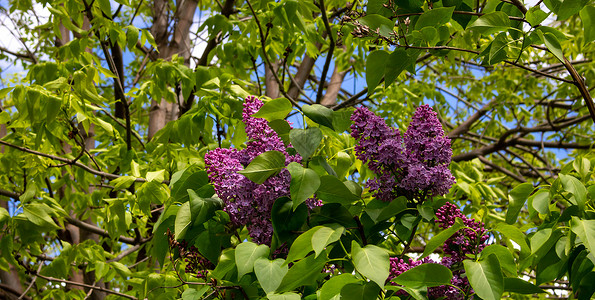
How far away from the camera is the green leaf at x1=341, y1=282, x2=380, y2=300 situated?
0.99 m

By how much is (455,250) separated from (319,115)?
0.45 meters

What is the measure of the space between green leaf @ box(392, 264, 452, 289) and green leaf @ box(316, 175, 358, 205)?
250 mm

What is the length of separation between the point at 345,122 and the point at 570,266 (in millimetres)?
640

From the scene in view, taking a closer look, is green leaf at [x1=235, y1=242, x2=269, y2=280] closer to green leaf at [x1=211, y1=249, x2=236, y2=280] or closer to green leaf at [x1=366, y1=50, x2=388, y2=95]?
green leaf at [x1=211, y1=249, x2=236, y2=280]

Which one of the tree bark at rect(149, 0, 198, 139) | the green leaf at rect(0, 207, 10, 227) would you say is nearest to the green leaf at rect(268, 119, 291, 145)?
the green leaf at rect(0, 207, 10, 227)

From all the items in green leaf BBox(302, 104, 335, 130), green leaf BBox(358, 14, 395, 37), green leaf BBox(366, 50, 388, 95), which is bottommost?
green leaf BBox(302, 104, 335, 130)

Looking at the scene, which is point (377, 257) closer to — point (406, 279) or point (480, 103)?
point (406, 279)

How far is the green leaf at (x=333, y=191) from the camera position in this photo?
3.84 feet

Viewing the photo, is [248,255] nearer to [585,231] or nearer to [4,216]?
[585,231]

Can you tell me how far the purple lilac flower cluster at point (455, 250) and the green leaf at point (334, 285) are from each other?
16 centimetres

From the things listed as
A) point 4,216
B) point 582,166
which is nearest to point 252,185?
point 582,166

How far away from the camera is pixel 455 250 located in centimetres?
124

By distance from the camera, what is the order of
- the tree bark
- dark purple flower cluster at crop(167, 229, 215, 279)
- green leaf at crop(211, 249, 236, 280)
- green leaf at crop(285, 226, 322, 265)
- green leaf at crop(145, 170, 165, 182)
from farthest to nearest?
1. the tree bark
2. green leaf at crop(145, 170, 165, 182)
3. dark purple flower cluster at crop(167, 229, 215, 279)
4. green leaf at crop(211, 249, 236, 280)
5. green leaf at crop(285, 226, 322, 265)

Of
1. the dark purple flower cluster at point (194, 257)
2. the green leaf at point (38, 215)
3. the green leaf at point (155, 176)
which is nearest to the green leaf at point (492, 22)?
the dark purple flower cluster at point (194, 257)
